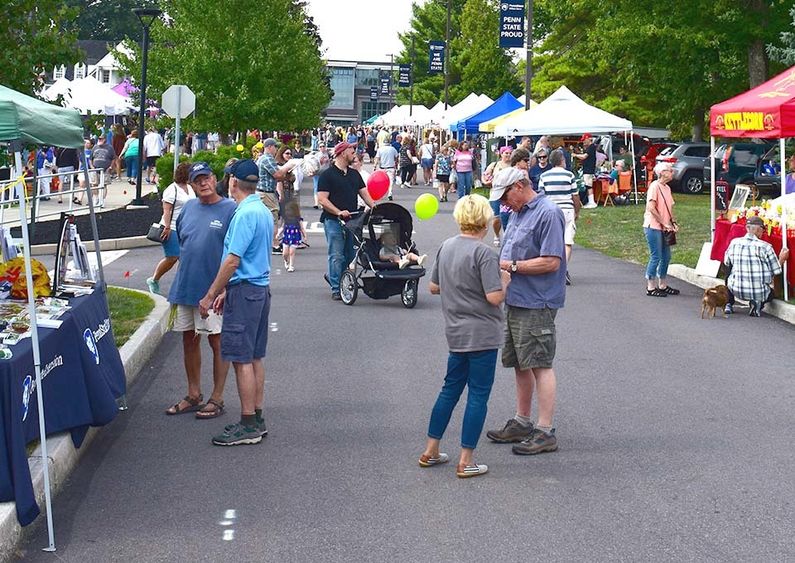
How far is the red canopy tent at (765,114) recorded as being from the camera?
46.6 feet

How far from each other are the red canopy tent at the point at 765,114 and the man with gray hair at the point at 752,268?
0.38 metres

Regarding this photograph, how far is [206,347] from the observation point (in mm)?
12047

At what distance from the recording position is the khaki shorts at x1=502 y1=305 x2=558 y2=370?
7840 mm

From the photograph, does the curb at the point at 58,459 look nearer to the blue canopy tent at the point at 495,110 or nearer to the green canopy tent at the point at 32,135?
the green canopy tent at the point at 32,135

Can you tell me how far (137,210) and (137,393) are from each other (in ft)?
60.0

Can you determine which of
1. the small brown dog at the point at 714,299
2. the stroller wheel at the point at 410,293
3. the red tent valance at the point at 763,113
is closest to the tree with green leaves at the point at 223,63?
the red tent valance at the point at 763,113

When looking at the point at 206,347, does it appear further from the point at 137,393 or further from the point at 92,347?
the point at 92,347

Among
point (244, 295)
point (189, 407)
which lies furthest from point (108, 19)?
point (244, 295)

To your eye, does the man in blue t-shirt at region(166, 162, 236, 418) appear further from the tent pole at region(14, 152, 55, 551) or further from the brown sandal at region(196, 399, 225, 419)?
the tent pole at region(14, 152, 55, 551)

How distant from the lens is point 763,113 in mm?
14695

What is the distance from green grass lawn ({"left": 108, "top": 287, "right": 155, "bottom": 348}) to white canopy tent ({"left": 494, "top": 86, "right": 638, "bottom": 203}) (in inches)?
676

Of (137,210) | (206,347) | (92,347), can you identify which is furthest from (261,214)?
(137,210)

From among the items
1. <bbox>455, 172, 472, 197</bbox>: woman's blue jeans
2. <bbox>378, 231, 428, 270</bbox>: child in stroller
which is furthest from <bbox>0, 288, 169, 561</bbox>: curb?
<bbox>455, 172, 472, 197</bbox>: woman's blue jeans

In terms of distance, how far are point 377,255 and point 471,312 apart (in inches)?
293
